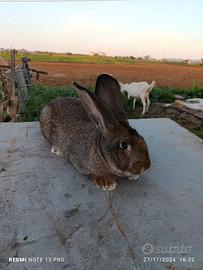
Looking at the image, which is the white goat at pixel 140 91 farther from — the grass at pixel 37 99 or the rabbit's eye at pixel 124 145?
the rabbit's eye at pixel 124 145

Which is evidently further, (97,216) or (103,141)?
(103,141)

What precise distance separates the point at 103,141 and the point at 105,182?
0.74 ft

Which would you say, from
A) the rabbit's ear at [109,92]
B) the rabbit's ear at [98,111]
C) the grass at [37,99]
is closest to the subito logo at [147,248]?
the rabbit's ear at [98,111]

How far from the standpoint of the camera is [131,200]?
1.90 meters

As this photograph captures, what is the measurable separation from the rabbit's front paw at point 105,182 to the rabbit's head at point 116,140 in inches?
2.4

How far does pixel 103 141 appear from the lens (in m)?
2.09

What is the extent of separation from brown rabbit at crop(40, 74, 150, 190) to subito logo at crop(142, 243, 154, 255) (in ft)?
1.47

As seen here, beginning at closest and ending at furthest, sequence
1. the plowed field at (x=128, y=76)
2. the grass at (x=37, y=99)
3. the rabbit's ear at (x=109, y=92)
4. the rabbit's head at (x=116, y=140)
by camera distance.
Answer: the rabbit's head at (x=116, y=140) → the rabbit's ear at (x=109, y=92) → the grass at (x=37, y=99) → the plowed field at (x=128, y=76)

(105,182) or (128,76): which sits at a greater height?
(105,182)

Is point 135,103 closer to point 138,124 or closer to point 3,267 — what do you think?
point 138,124

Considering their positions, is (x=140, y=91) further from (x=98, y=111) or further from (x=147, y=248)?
(x=147, y=248)

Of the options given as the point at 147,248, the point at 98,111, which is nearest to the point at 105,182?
the point at 98,111

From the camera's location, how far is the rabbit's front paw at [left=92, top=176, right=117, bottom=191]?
2.01 metres

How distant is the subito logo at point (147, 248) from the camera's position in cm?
151
